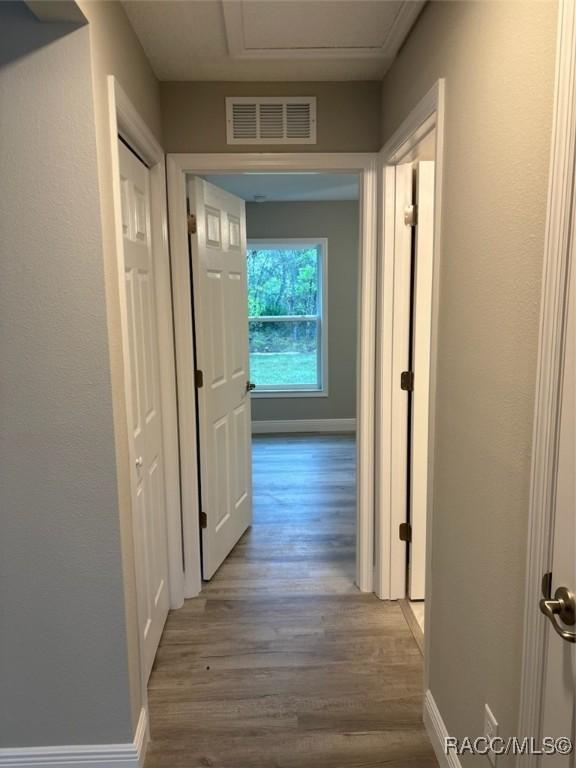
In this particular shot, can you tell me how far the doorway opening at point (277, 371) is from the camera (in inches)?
111

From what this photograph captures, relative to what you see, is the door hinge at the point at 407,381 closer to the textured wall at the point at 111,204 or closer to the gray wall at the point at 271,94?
the gray wall at the point at 271,94

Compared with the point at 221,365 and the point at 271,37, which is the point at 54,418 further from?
the point at 271,37

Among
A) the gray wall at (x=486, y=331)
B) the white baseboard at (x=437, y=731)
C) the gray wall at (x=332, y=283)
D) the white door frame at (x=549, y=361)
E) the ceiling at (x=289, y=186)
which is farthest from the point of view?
the gray wall at (x=332, y=283)

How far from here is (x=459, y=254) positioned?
59.0 inches

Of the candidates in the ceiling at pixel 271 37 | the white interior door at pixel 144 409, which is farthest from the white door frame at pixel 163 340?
the ceiling at pixel 271 37

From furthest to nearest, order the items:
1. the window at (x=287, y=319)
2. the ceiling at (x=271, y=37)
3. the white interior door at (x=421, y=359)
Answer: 1. the window at (x=287, y=319)
2. the white interior door at (x=421, y=359)
3. the ceiling at (x=271, y=37)

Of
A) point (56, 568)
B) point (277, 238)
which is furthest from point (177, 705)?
point (277, 238)

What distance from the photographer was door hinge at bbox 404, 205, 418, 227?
7.68 feet

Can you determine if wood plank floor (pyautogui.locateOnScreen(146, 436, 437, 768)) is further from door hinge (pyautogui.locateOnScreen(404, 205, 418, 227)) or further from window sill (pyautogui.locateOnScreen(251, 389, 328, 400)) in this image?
window sill (pyautogui.locateOnScreen(251, 389, 328, 400))

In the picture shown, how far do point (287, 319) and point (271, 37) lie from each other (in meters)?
3.97

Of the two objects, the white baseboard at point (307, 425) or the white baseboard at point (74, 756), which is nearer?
the white baseboard at point (74, 756)

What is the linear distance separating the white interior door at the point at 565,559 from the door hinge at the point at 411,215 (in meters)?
1.47

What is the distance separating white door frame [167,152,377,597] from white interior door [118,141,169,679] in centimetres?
18

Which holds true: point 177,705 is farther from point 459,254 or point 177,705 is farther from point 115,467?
point 459,254
